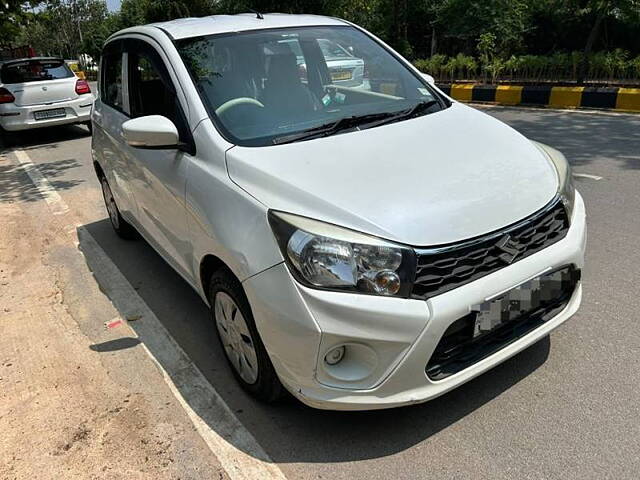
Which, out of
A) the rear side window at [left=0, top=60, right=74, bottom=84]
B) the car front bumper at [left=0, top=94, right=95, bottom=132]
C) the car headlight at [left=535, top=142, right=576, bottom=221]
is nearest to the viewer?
the car headlight at [left=535, top=142, right=576, bottom=221]

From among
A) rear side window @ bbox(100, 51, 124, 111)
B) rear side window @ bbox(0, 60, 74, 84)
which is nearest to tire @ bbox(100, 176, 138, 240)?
rear side window @ bbox(100, 51, 124, 111)

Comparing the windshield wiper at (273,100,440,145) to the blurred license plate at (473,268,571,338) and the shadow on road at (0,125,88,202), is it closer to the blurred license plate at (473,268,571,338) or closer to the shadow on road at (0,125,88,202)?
the blurred license plate at (473,268,571,338)

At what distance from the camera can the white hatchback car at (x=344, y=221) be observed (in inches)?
80.0

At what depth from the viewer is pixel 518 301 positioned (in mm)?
2238

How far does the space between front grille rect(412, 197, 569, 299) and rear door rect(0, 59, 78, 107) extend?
1015cm

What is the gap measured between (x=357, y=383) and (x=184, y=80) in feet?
6.10

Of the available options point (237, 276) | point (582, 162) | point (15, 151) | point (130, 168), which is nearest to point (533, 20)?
point (582, 162)

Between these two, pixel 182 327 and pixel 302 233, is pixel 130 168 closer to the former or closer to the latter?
pixel 182 327

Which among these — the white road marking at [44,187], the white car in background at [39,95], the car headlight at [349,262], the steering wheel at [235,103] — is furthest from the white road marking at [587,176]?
the white car in background at [39,95]

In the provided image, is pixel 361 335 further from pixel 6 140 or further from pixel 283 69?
pixel 6 140

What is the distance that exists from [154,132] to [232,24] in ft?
3.50

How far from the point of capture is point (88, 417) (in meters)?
2.67

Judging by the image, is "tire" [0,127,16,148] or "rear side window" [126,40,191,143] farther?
"tire" [0,127,16,148]

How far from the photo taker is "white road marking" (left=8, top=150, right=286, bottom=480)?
231 centimetres
